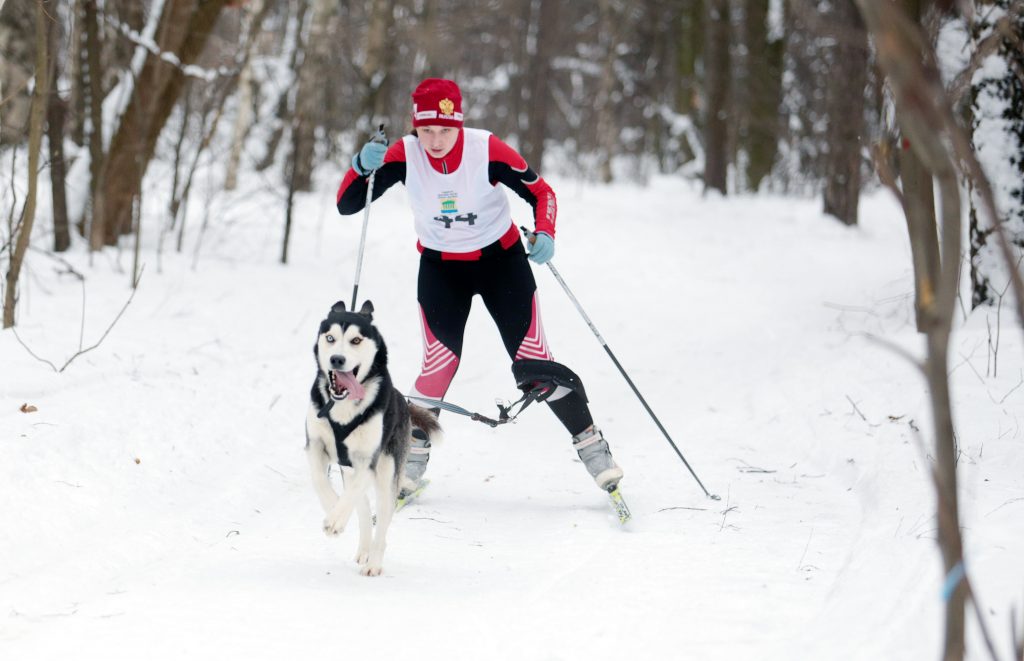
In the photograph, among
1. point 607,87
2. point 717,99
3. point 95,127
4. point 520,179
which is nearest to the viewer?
point 520,179

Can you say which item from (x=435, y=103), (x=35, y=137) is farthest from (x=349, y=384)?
(x=35, y=137)

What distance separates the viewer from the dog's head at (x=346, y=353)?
381 centimetres

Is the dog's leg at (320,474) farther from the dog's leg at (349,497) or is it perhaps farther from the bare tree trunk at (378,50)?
the bare tree trunk at (378,50)

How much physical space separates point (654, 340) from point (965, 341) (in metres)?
3.60

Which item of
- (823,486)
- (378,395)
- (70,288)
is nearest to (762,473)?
(823,486)

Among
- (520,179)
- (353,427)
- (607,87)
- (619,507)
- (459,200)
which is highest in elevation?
(607,87)

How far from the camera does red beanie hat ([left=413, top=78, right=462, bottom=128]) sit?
4.67m

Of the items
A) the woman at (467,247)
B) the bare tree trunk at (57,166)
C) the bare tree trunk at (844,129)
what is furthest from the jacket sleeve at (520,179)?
the bare tree trunk at (844,129)

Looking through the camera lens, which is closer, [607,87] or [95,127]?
[95,127]

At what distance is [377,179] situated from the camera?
5004 mm

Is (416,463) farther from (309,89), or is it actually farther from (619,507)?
(309,89)

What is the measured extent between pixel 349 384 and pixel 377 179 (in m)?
1.55

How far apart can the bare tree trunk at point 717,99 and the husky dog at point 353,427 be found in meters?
15.7

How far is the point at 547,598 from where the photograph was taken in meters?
3.66
